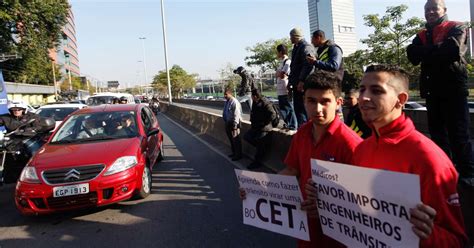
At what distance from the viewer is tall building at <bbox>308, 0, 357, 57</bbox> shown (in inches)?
2007

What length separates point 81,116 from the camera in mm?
Result: 7277

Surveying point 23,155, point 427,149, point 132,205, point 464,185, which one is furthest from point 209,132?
point 427,149

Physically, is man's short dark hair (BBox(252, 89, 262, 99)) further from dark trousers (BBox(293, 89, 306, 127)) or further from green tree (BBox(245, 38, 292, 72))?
green tree (BBox(245, 38, 292, 72))

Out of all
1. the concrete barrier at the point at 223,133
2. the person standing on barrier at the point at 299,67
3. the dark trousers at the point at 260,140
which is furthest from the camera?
the dark trousers at the point at 260,140

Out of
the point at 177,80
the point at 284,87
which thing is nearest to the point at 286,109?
the point at 284,87

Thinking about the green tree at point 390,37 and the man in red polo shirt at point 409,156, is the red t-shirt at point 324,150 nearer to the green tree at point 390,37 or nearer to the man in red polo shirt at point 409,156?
the man in red polo shirt at point 409,156

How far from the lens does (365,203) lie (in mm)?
1893

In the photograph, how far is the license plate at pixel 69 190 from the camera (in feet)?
16.9

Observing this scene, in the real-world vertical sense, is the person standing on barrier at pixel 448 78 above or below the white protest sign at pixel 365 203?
above

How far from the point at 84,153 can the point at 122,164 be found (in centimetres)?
61

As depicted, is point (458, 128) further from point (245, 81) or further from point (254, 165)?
point (245, 81)

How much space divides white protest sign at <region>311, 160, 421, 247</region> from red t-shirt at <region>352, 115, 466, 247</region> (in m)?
Result: 0.09

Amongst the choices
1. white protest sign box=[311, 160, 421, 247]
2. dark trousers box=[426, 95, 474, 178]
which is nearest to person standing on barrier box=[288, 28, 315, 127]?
dark trousers box=[426, 95, 474, 178]

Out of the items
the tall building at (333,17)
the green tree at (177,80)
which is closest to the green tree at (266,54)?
the tall building at (333,17)
